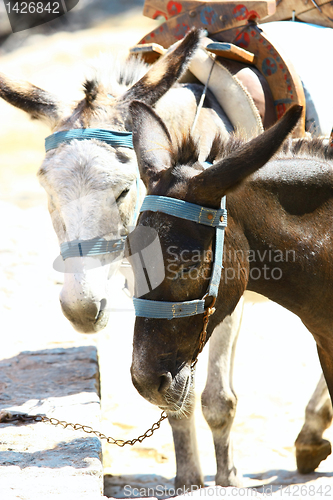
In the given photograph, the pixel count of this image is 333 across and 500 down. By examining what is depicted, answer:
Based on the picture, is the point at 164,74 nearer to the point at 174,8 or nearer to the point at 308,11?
the point at 174,8

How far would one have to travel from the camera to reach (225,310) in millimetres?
2092

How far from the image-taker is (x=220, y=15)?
3.97m

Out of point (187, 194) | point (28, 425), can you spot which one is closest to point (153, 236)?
point (187, 194)

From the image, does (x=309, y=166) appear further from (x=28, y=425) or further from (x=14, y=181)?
(x=14, y=181)

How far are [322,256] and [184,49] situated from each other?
1.58 m

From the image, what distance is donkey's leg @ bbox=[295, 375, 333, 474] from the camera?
3.50 meters

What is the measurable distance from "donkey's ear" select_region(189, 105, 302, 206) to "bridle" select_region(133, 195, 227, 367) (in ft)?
0.19

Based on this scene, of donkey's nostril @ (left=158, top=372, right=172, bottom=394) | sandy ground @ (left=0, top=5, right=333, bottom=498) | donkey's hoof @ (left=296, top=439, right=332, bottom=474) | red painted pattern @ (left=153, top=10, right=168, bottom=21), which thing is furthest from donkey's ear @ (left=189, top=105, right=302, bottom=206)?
red painted pattern @ (left=153, top=10, right=168, bottom=21)

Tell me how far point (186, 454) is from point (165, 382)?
1660 millimetres

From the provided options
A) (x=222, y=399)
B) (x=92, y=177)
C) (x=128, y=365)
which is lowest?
(x=128, y=365)

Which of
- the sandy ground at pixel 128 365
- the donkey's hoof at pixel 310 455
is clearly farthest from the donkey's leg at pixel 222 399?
the donkey's hoof at pixel 310 455

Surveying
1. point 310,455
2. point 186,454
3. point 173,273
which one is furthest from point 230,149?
point 310,455

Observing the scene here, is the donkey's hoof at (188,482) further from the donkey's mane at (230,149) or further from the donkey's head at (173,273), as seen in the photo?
the donkey's mane at (230,149)

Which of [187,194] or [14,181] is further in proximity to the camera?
[14,181]
